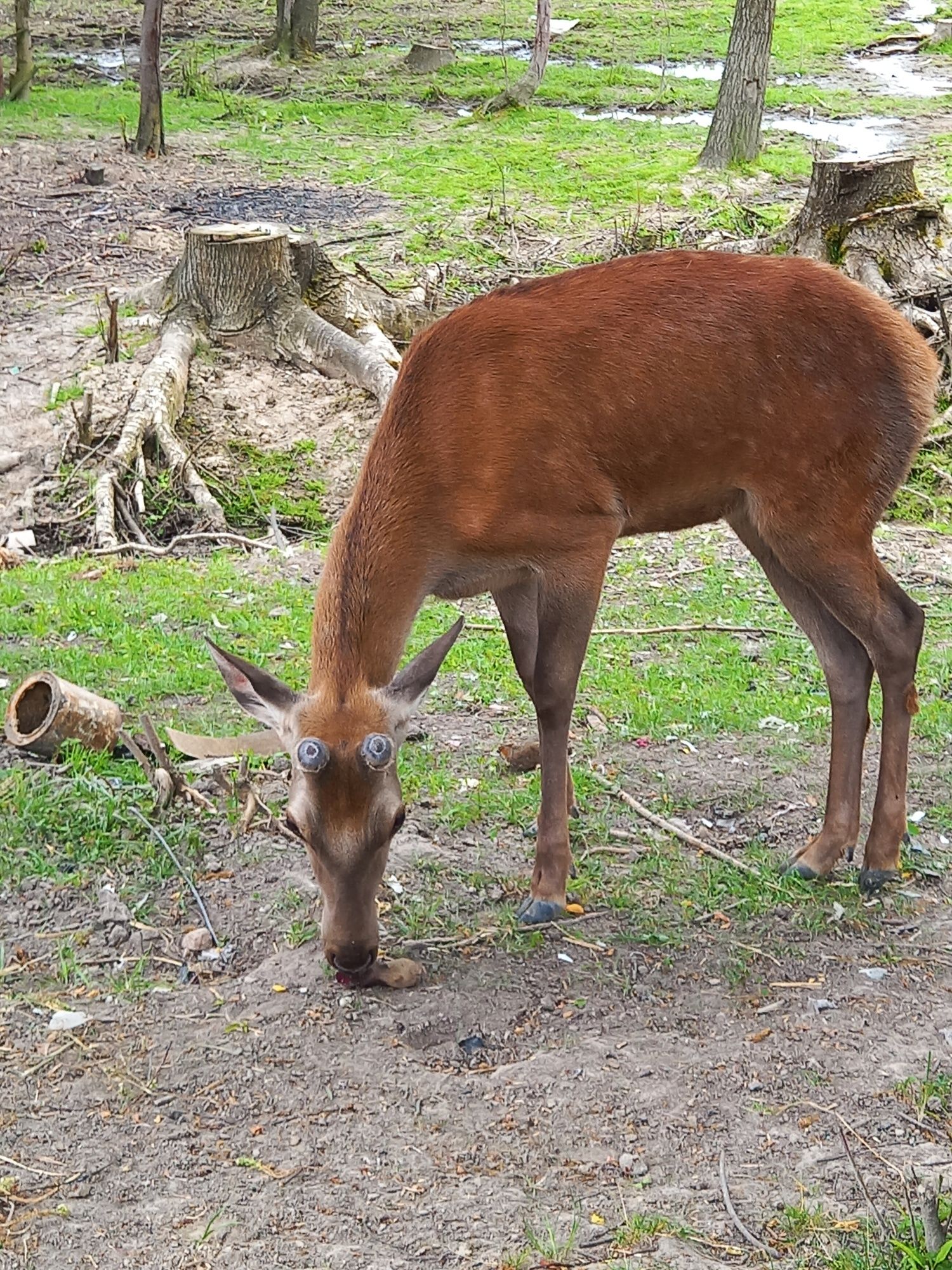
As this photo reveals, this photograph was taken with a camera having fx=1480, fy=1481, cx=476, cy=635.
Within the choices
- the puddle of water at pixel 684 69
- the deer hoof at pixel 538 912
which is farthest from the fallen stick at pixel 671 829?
the puddle of water at pixel 684 69

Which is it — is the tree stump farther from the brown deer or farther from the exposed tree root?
the brown deer

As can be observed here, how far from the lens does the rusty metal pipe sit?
558cm

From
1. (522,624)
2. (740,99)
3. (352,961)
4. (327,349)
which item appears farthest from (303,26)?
(352,961)

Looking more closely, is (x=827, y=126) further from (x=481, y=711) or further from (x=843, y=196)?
(x=481, y=711)

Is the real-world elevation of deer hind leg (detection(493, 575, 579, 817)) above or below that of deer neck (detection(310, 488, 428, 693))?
below

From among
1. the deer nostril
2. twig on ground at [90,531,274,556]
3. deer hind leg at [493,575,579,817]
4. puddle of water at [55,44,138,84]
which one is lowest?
twig on ground at [90,531,274,556]

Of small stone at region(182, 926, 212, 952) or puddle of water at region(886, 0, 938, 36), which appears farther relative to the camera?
puddle of water at region(886, 0, 938, 36)

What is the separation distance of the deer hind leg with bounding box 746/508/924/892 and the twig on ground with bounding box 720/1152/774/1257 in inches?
68.3

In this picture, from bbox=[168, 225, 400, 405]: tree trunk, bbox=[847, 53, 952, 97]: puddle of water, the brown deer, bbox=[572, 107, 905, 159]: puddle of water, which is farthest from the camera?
bbox=[847, 53, 952, 97]: puddle of water

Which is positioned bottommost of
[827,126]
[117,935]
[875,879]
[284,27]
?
[117,935]

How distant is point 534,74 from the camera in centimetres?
2216

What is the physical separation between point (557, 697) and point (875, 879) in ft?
4.29

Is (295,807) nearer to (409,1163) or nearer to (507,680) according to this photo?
(409,1163)

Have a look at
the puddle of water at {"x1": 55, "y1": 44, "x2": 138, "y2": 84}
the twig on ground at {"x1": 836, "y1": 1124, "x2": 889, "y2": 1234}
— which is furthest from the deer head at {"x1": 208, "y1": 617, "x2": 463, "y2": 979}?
the puddle of water at {"x1": 55, "y1": 44, "x2": 138, "y2": 84}
